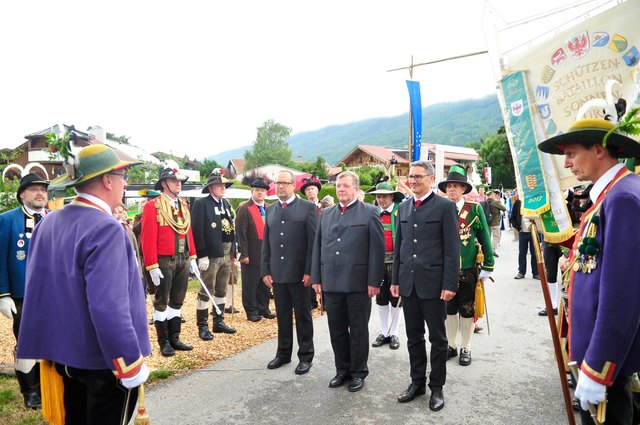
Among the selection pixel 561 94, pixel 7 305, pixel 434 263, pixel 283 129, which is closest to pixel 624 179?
pixel 561 94

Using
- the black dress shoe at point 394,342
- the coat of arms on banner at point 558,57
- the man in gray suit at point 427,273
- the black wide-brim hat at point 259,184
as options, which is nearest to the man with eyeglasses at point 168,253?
the black wide-brim hat at point 259,184

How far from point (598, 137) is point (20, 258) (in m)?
5.11

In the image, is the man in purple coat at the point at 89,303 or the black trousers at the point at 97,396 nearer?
the man in purple coat at the point at 89,303

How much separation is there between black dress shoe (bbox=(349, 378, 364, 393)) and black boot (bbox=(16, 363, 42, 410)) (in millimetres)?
2991

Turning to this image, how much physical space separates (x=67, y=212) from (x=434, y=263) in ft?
10.2

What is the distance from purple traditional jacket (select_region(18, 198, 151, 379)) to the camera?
2314mm

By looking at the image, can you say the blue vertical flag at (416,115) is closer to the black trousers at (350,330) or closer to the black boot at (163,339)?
the black trousers at (350,330)

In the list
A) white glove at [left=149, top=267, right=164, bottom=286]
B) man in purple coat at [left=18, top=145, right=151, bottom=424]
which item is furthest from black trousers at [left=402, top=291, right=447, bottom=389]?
white glove at [left=149, top=267, right=164, bottom=286]

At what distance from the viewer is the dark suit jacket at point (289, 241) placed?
5.29 m

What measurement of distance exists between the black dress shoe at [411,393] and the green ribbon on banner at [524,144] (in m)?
2.05

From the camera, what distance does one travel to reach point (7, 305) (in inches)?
173

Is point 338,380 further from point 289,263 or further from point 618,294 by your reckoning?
point 618,294

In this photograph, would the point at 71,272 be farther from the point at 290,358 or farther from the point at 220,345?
the point at 220,345

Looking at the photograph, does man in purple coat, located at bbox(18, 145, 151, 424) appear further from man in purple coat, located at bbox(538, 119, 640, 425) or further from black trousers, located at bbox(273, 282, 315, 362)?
black trousers, located at bbox(273, 282, 315, 362)
